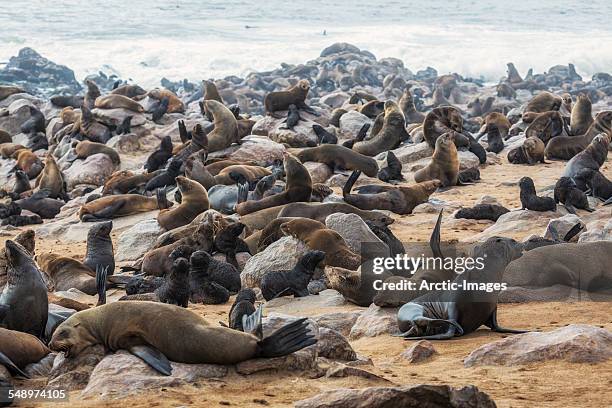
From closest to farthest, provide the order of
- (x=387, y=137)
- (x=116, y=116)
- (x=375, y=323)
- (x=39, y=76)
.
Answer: (x=375, y=323) < (x=387, y=137) < (x=116, y=116) < (x=39, y=76)

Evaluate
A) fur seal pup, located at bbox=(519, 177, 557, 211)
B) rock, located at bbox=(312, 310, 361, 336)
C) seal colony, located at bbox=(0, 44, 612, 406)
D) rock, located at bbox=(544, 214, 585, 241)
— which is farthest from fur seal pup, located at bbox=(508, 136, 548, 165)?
rock, located at bbox=(312, 310, 361, 336)

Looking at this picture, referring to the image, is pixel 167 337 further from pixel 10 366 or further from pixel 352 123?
pixel 352 123

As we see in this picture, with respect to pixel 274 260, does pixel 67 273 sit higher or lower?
lower

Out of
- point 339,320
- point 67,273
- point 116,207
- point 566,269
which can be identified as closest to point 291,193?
point 67,273

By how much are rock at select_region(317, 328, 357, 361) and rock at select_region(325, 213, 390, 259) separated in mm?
3283

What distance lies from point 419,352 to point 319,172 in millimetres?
8135

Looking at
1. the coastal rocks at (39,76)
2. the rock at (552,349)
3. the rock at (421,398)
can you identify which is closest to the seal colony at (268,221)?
the rock at (552,349)

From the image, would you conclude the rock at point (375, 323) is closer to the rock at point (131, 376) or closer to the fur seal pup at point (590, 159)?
the rock at point (131, 376)

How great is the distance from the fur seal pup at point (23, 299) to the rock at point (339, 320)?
191 centimetres

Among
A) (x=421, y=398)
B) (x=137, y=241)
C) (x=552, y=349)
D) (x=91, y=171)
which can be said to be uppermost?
(x=421, y=398)

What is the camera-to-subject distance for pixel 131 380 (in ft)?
15.3

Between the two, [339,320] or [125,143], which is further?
[125,143]

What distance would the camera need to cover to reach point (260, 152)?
14.7 meters

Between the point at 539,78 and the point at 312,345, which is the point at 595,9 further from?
the point at 312,345
